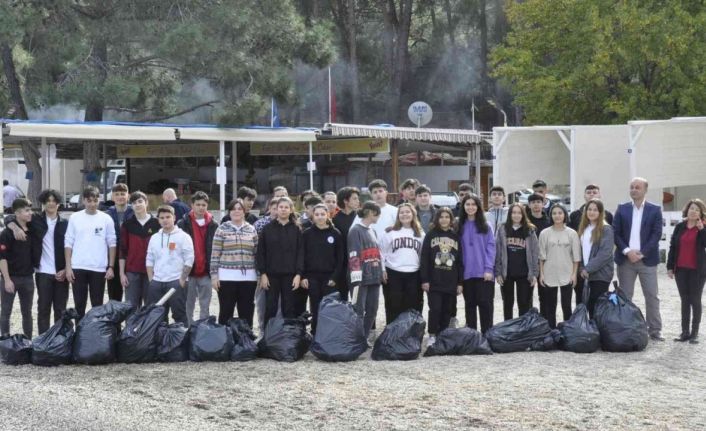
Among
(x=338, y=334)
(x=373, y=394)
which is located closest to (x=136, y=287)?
(x=338, y=334)

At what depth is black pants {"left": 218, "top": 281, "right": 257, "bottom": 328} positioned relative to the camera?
10531 mm

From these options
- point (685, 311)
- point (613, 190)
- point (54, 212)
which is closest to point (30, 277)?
point (54, 212)

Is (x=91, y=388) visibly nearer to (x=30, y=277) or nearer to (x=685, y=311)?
(x=30, y=277)

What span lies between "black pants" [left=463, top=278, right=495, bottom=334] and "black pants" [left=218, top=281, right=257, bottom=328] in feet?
7.12

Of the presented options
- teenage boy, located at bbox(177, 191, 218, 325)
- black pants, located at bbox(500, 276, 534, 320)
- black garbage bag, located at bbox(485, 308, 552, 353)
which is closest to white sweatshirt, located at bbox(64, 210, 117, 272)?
teenage boy, located at bbox(177, 191, 218, 325)

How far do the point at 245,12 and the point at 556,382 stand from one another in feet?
74.1

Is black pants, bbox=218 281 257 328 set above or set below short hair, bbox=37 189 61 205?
below

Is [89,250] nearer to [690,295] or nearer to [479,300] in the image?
[479,300]

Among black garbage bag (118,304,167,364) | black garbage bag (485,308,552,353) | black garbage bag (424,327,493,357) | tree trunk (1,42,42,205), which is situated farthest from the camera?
tree trunk (1,42,42,205)

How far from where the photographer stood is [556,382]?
8789mm

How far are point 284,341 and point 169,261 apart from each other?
1.48 meters

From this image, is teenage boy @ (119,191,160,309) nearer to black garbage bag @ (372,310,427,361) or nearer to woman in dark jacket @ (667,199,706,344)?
black garbage bag @ (372,310,427,361)

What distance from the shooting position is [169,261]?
10.4 m

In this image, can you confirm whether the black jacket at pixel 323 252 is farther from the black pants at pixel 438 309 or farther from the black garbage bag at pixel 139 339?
the black garbage bag at pixel 139 339
